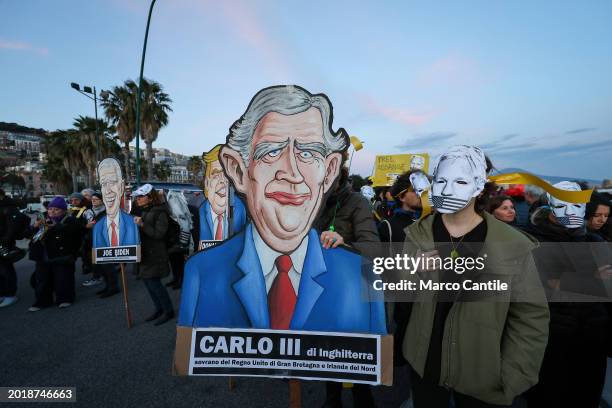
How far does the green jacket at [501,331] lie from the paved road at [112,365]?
145 centimetres

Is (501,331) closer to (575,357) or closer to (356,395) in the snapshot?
(575,357)

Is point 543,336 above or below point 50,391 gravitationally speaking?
above

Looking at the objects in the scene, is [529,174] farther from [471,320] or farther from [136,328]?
[136,328]

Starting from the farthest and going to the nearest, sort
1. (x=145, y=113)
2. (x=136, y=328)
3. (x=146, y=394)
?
1. (x=145, y=113)
2. (x=136, y=328)
3. (x=146, y=394)

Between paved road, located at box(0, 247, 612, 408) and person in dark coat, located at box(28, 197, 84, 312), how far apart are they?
295mm

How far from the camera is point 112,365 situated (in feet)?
10.3

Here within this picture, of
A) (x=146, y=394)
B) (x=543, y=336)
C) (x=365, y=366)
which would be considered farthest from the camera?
(x=146, y=394)

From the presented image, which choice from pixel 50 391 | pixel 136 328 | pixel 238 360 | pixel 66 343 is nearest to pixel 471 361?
pixel 238 360

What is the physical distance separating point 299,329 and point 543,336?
124 cm

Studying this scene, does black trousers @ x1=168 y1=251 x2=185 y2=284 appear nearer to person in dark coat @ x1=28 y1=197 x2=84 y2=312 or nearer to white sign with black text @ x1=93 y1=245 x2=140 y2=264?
person in dark coat @ x1=28 y1=197 x2=84 y2=312

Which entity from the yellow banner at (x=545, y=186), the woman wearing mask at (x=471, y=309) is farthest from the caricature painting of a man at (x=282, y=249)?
the yellow banner at (x=545, y=186)

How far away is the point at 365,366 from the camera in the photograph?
1602mm

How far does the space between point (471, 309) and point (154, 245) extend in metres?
3.94

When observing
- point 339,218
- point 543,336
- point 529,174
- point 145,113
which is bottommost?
point 543,336
